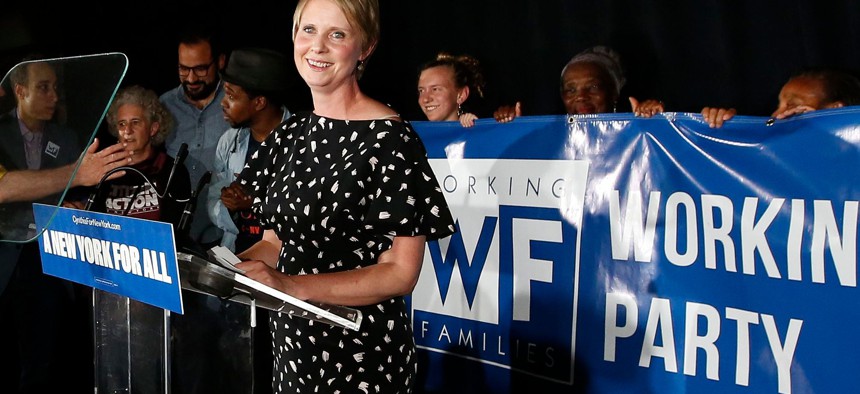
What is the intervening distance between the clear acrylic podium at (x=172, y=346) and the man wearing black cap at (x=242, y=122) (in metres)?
0.91

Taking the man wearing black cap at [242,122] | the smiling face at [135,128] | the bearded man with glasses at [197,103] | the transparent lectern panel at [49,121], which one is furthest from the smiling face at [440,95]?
the transparent lectern panel at [49,121]

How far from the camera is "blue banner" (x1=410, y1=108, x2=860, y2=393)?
8.77 feet

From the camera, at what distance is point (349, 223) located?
5.93ft

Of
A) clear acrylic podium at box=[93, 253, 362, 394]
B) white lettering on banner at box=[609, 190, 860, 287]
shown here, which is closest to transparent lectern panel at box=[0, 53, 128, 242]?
clear acrylic podium at box=[93, 253, 362, 394]

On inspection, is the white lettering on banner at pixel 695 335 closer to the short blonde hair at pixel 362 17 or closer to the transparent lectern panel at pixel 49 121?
the short blonde hair at pixel 362 17

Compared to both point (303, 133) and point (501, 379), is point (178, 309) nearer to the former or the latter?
point (303, 133)

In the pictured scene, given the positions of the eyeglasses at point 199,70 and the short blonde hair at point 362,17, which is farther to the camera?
the eyeglasses at point 199,70

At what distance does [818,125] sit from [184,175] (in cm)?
257

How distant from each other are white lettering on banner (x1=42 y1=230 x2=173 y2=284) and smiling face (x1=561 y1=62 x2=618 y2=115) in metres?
2.25

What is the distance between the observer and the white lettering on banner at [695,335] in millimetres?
2738

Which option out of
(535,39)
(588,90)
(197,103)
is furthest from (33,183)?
(535,39)

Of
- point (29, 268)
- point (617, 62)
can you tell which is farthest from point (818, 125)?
point (29, 268)

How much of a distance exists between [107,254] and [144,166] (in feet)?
7.26

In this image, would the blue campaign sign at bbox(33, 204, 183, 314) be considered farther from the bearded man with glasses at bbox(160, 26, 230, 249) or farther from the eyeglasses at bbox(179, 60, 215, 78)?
the eyeglasses at bbox(179, 60, 215, 78)
